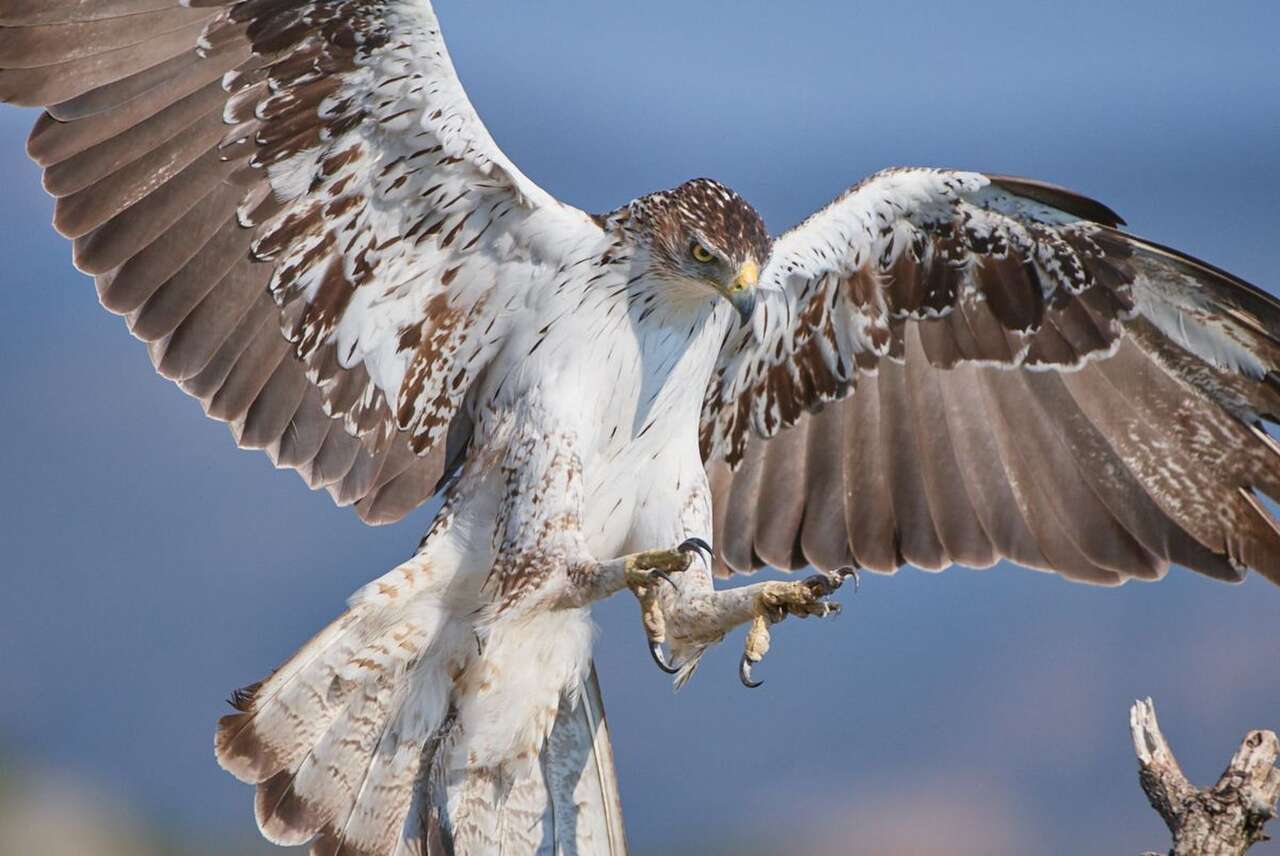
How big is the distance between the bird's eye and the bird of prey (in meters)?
0.03

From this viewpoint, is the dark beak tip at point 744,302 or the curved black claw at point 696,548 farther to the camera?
the dark beak tip at point 744,302

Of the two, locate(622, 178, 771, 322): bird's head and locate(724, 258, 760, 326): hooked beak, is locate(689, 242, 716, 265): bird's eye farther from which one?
locate(724, 258, 760, 326): hooked beak

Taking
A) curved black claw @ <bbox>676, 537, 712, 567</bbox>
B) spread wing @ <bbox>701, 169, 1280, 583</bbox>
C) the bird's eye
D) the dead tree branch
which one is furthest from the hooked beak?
the dead tree branch

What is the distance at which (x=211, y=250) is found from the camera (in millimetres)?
5703

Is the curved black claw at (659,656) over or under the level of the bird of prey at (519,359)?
under

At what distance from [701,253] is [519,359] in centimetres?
88

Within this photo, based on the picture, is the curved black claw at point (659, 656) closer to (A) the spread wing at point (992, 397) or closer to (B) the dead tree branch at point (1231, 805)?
(A) the spread wing at point (992, 397)

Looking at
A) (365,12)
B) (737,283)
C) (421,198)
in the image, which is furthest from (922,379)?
(365,12)

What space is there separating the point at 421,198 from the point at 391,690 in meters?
1.86

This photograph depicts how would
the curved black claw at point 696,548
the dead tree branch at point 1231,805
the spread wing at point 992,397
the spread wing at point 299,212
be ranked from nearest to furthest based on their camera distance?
1. the dead tree branch at point 1231,805
2. the curved black claw at point 696,548
3. the spread wing at point 299,212
4. the spread wing at point 992,397

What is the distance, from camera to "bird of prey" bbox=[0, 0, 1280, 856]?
5422 mm

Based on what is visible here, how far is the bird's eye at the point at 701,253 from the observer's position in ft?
17.7

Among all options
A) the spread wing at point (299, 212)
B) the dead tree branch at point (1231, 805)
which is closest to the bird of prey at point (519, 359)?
the spread wing at point (299, 212)

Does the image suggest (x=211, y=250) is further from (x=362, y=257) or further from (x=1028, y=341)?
(x=1028, y=341)
